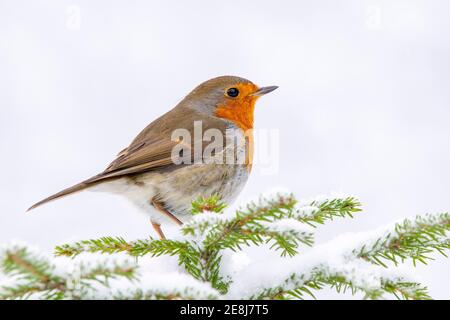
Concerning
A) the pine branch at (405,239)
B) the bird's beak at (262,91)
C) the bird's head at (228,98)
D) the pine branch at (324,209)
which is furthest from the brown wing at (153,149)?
the pine branch at (405,239)

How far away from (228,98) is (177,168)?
3.28 feet

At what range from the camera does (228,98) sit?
3924 millimetres

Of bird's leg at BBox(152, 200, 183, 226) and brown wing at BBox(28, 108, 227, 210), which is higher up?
brown wing at BBox(28, 108, 227, 210)

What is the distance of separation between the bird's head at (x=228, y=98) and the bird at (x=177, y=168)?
8.2 inches

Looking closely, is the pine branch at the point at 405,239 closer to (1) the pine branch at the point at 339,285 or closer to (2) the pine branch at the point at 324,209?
(1) the pine branch at the point at 339,285

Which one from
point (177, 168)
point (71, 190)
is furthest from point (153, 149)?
point (71, 190)

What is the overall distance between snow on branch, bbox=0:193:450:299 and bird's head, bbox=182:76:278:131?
2.10 metres

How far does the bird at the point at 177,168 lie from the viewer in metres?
3.02

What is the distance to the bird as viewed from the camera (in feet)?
9.91

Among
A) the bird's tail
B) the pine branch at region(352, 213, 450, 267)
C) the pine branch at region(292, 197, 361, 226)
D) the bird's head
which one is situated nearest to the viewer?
the pine branch at region(352, 213, 450, 267)

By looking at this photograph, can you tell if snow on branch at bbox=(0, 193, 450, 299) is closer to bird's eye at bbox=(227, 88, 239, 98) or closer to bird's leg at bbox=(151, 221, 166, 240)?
bird's leg at bbox=(151, 221, 166, 240)

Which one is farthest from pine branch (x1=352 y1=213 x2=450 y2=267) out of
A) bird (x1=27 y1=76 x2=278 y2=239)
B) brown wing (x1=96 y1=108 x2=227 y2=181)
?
brown wing (x1=96 y1=108 x2=227 y2=181)
